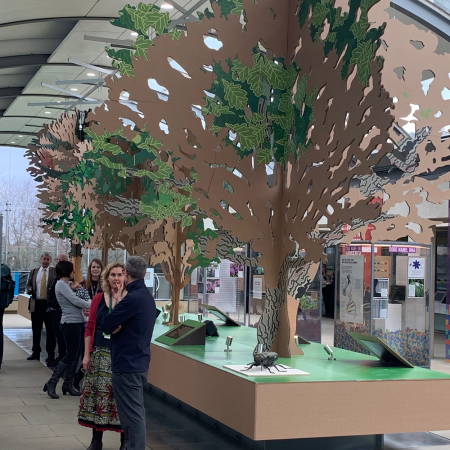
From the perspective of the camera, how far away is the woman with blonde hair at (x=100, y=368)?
4734 millimetres

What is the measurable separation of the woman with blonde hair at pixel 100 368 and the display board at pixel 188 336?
120 centimetres

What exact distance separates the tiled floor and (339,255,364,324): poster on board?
2.94 meters

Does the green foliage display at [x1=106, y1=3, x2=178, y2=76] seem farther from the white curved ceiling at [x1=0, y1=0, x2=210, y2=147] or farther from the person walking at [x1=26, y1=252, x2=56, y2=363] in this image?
the person walking at [x1=26, y1=252, x2=56, y2=363]

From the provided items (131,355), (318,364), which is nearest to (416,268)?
(318,364)

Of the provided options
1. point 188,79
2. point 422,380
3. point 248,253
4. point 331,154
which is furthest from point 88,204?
point 422,380

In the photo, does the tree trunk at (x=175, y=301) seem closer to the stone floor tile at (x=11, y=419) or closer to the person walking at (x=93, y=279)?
the person walking at (x=93, y=279)

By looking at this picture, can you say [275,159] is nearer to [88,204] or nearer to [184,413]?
[184,413]

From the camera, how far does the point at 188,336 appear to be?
6051 mm

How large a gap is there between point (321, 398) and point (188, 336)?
1911mm

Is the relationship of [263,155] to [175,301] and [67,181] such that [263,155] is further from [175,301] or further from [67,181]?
[67,181]

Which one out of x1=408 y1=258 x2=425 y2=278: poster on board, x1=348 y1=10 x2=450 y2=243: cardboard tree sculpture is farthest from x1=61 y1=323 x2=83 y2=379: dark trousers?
x1=408 y1=258 x2=425 y2=278: poster on board

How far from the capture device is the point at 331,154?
15.8 feet

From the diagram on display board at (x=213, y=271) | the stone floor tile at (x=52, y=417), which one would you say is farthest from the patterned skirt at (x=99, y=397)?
the diagram on display board at (x=213, y=271)

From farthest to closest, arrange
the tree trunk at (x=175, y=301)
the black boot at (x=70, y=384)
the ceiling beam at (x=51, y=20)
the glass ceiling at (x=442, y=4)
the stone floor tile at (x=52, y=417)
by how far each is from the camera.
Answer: the ceiling beam at (x=51, y=20)
the glass ceiling at (x=442, y=4)
the tree trunk at (x=175, y=301)
the black boot at (x=70, y=384)
the stone floor tile at (x=52, y=417)
